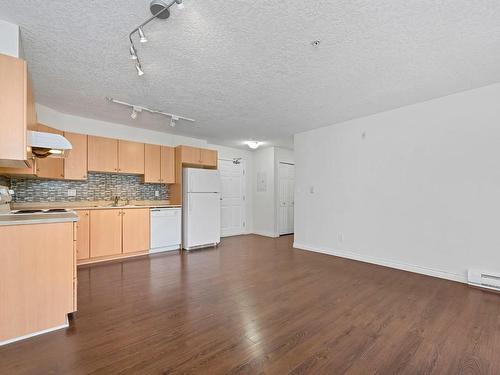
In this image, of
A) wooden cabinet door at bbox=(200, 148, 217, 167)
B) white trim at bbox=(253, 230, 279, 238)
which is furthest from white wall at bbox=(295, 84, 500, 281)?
wooden cabinet door at bbox=(200, 148, 217, 167)

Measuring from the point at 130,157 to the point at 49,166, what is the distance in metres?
1.24

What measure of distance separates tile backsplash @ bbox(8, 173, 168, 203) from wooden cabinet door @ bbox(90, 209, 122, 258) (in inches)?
24.9

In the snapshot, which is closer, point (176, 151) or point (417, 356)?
point (417, 356)

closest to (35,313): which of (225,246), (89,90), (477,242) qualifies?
(89,90)

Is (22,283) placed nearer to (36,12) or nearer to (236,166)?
(36,12)

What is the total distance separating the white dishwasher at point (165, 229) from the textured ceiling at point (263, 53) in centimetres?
202

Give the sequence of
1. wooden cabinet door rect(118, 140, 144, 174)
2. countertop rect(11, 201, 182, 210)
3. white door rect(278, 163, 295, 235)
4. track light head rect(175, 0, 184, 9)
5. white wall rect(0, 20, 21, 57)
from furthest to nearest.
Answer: white door rect(278, 163, 295, 235) < wooden cabinet door rect(118, 140, 144, 174) < countertop rect(11, 201, 182, 210) < white wall rect(0, 20, 21, 57) < track light head rect(175, 0, 184, 9)

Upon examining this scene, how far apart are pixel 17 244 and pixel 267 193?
546 centimetres

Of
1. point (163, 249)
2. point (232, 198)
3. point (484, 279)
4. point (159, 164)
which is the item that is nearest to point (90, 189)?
point (159, 164)

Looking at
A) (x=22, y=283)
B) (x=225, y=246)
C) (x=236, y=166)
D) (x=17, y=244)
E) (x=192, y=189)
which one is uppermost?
(x=236, y=166)

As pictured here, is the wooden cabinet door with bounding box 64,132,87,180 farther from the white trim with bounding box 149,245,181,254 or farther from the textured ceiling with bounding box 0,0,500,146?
the white trim with bounding box 149,245,181,254

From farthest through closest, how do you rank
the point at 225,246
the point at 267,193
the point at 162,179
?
the point at 267,193
the point at 225,246
the point at 162,179

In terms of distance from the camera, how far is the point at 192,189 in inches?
201

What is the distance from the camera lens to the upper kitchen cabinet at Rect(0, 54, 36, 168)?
189 centimetres
